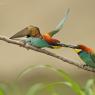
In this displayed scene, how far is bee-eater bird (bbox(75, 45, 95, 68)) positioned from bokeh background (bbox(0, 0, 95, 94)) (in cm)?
264

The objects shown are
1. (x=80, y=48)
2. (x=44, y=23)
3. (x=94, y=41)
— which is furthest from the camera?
(x=44, y=23)

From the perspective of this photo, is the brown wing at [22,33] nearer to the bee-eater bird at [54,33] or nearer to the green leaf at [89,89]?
the bee-eater bird at [54,33]

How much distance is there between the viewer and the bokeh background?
4.69m

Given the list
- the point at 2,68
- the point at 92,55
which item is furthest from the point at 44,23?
the point at 92,55

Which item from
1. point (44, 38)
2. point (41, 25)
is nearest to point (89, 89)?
point (44, 38)

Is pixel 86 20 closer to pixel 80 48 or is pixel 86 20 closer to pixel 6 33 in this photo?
pixel 6 33

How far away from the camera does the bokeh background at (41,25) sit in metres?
4.69

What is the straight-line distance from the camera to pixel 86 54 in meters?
1.78

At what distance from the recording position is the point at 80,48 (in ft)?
5.39

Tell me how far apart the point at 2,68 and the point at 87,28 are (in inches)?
28.0

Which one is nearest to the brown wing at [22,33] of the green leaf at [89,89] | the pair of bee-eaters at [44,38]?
the pair of bee-eaters at [44,38]

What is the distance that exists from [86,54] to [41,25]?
3.28 m

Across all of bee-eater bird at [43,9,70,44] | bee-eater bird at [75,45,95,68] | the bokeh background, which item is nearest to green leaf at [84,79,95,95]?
bee-eater bird at [75,45,95,68]

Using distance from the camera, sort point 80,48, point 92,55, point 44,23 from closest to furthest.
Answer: point 80,48 → point 92,55 → point 44,23
